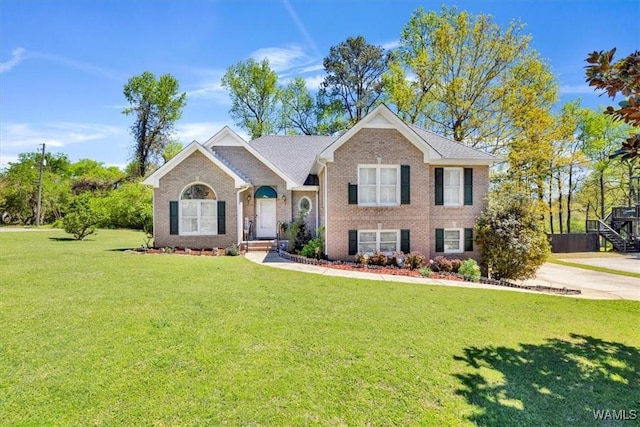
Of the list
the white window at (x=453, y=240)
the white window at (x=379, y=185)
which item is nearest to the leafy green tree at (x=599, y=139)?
the white window at (x=453, y=240)

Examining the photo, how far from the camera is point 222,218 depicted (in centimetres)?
1750

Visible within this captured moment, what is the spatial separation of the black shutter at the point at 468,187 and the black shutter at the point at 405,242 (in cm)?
367

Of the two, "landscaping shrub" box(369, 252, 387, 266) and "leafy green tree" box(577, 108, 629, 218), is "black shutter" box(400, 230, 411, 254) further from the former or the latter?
"leafy green tree" box(577, 108, 629, 218)

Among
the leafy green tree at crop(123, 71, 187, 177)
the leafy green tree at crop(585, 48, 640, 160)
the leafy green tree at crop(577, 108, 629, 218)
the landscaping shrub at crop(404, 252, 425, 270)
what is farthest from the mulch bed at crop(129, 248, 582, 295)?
the leafy green tree at crop(123, 71, 187, 177)

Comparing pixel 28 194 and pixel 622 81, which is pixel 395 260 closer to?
pixel 622 81

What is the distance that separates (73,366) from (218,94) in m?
36.9

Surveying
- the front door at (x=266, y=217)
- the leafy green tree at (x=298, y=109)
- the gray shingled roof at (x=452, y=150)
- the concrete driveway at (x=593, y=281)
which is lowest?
the concrete driveway at (x=593, y=281)

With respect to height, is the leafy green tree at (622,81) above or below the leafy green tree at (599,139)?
below

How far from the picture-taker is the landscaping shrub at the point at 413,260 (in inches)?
579

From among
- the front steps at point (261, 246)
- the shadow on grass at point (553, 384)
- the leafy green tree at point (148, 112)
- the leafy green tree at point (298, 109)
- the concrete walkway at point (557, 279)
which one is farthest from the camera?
the leafy green tree at point (148, 112)

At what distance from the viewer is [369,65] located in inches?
1406

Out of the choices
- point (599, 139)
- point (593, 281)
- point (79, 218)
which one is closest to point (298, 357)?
point (593, 281)

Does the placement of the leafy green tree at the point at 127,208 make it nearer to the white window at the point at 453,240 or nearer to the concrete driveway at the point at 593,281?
the white window at the point at 453,240

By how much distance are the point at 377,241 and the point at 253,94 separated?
2850 cm
